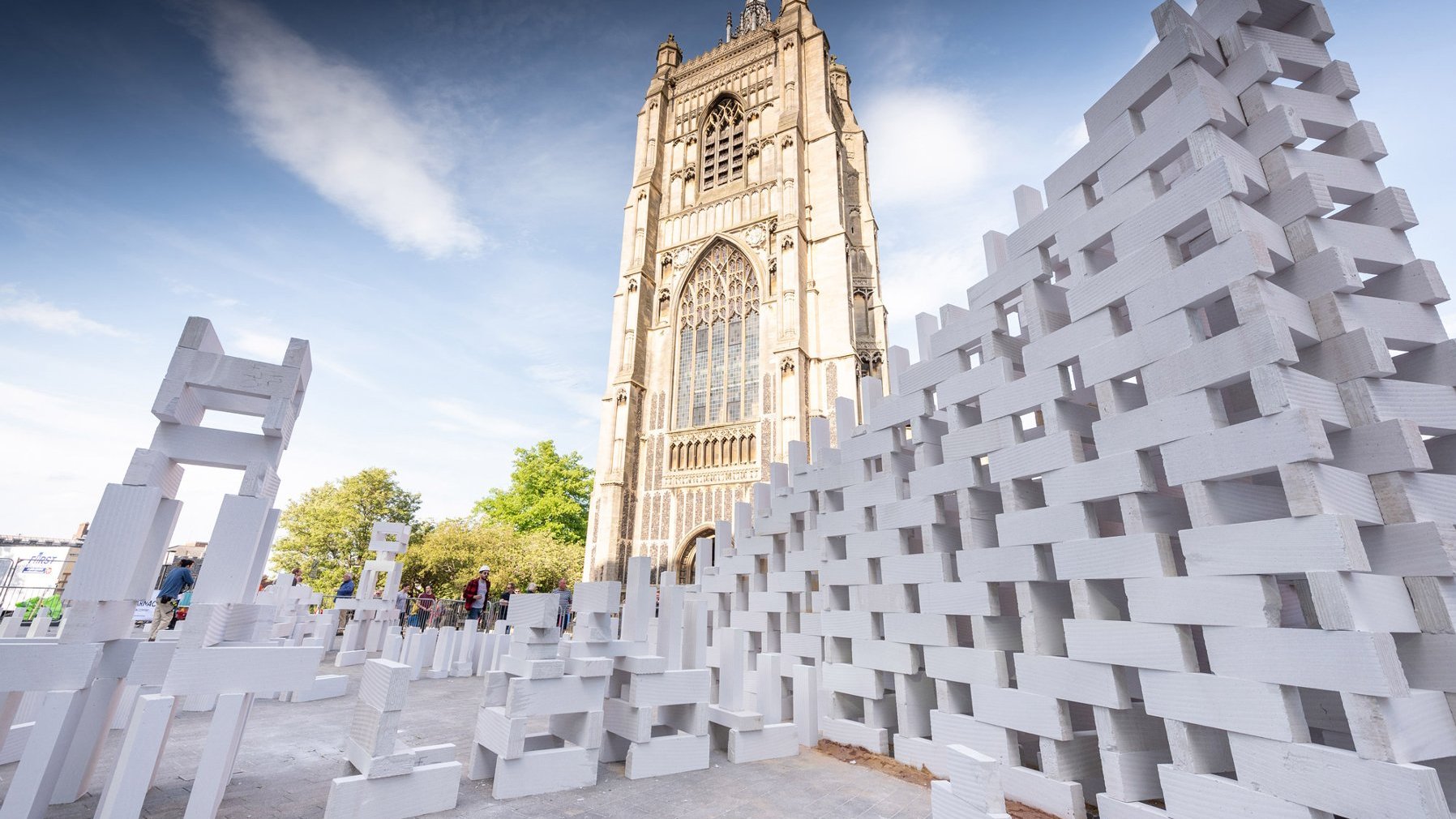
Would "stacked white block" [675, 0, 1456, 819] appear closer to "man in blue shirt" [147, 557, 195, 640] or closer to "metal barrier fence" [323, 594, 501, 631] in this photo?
"man in blue shirt" [147, 557, 195, 640]

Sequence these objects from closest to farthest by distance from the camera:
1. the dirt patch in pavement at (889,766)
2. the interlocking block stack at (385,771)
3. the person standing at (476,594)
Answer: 1. the interlocking block stack at (385,771)
2. the dirt patch in pavement at (889,766)
3. the person standing at (476,594)

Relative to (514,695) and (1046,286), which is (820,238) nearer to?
(1046,286)

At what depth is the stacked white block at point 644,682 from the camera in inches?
145

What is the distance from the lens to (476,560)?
2186 cm

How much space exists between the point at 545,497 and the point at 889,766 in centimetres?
3100

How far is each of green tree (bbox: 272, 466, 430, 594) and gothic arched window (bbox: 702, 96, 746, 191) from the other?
2175 centimetres

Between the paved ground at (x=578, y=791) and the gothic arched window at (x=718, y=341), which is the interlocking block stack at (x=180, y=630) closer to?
the paved ground at (x=578, y=791)

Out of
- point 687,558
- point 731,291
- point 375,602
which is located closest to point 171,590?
point 375,602

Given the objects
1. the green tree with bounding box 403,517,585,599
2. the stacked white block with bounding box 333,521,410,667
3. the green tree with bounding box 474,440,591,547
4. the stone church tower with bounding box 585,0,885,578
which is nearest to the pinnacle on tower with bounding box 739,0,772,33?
the stone church tower with bounding box 585,0,885,578

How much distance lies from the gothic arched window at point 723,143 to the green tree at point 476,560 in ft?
60.6

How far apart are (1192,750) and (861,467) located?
2.79 m

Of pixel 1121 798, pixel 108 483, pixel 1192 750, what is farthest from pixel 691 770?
pixel 108 483

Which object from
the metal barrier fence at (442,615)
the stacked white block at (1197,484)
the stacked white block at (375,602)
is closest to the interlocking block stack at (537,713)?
the stacked white block at (1197,484)

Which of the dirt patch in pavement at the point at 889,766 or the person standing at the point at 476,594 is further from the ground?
the person standing at the point at 476,594
